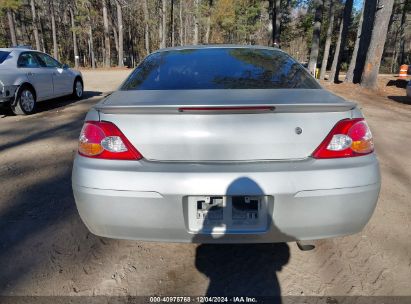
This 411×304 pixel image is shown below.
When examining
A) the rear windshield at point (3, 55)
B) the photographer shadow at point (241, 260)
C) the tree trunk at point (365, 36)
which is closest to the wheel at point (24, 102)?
the rear windshield at point (3, 55)

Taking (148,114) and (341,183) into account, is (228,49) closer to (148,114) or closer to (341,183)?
(148,114)

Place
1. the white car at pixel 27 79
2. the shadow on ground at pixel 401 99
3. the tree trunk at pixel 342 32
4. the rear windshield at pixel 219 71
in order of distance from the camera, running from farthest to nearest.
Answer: the tree trunk at pixel 342 32 → the shadow on ground at pixel 401 99 → the white car at pixel 27 79 → the rear windshield at pixel 219 71

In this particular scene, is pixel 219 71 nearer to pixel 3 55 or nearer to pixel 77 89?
pixel 3 55

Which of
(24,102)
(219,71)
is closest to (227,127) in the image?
(219,71)

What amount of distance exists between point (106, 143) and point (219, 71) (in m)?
1.16

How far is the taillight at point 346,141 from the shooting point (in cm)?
204

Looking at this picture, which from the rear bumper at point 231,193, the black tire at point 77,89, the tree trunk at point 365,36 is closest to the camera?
the rear bumper at point 231,193

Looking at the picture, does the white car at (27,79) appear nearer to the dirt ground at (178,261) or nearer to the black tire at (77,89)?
the black tire at (77,89)

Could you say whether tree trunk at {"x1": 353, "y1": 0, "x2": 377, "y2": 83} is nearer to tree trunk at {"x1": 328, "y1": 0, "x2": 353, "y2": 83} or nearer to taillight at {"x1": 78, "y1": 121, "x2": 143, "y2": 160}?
tree trunk at {"x1": 328, "y1": 0, "x2": 353, "y2": 83}

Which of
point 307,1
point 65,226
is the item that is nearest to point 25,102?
point 65,226

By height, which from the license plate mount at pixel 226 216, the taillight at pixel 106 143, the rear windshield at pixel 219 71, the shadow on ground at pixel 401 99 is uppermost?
the rear windshield at pixel 219 71

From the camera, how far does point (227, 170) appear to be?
1957mm

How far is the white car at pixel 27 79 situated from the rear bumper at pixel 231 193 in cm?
A: 662

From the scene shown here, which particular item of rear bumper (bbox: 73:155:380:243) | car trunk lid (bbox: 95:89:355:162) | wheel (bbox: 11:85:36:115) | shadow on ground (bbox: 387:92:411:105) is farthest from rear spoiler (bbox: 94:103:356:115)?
shadow on ground (bbox: 387:92:411:105)
